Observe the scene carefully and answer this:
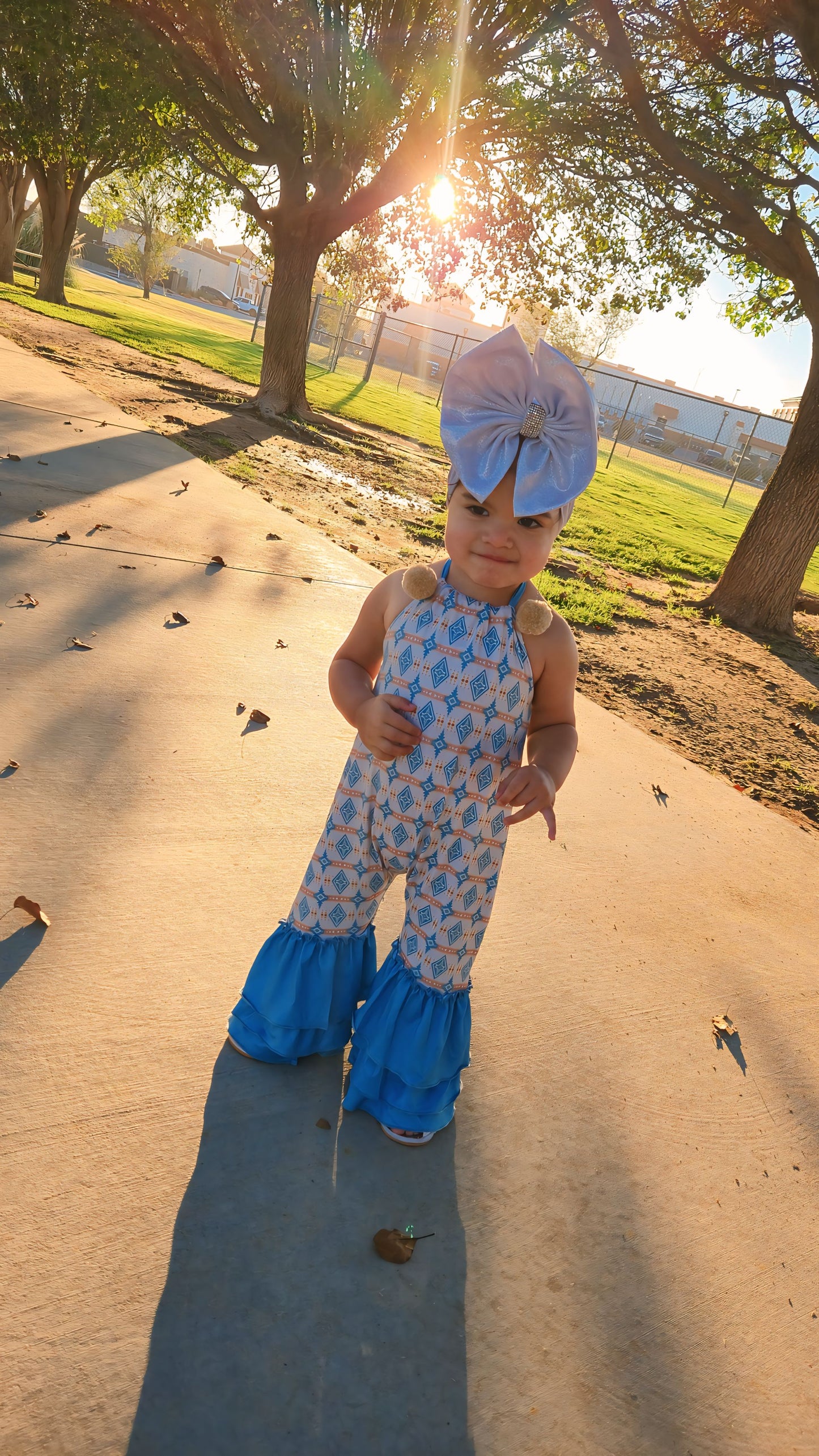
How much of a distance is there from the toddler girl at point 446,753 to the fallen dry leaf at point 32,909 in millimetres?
485

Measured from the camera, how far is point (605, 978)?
2416 millimetres

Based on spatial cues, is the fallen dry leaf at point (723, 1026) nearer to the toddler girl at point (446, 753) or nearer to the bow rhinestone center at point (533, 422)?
the toddler girl at point (446, 753)

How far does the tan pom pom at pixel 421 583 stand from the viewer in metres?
1.68

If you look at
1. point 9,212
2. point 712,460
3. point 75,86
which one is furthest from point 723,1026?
point 712,460

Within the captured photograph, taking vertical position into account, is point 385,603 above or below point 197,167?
below

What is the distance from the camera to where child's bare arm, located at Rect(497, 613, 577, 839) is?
1.68 metres

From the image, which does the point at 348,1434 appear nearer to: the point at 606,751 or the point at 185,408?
the point at 606,751

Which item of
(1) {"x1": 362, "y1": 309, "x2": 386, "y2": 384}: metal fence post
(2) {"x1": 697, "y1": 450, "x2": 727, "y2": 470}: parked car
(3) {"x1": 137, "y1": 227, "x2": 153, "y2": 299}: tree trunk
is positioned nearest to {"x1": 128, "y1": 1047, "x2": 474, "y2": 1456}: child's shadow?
(1) {"x1": 362, "y1": 309, "x2": 386, "y2": 384}: metal fence post

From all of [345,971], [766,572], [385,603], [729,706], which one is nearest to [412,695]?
[385,603]

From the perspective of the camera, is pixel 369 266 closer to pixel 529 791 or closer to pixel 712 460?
pixel 529 791

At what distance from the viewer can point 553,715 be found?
1792 millimetres

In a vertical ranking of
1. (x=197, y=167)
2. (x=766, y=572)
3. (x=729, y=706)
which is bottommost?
(x=729, y=706)

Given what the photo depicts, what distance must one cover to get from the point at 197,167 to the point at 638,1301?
48.5 feet

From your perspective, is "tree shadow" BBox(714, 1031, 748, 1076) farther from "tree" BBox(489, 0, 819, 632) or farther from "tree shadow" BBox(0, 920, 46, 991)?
"tree" BBox(489, 0, 819, 632)
